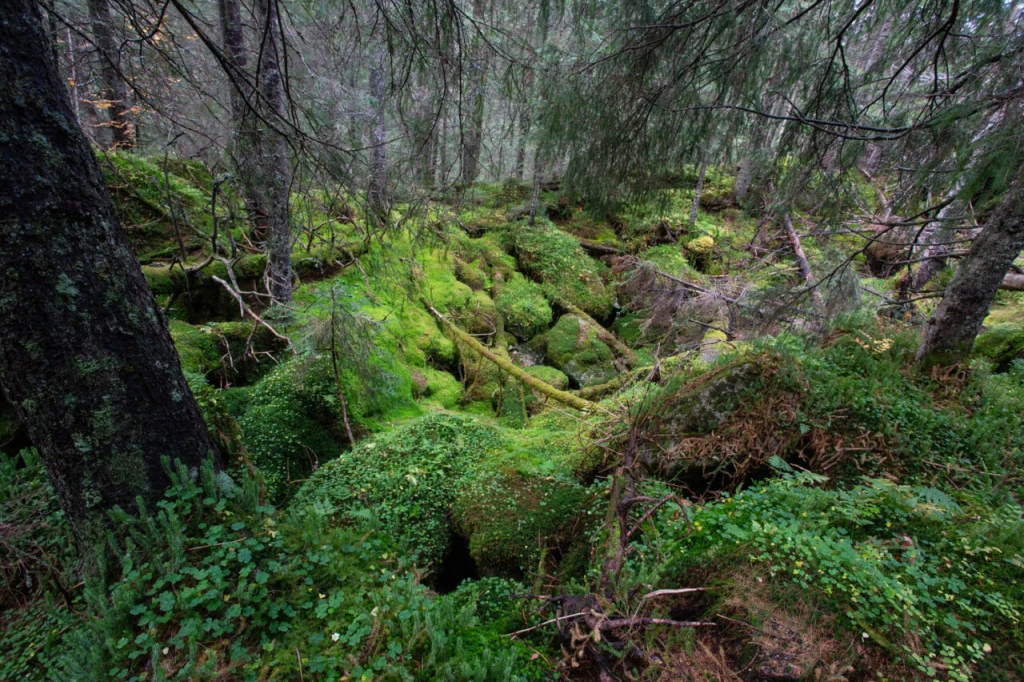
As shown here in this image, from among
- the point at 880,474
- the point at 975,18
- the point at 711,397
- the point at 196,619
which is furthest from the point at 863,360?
the point at 196,619

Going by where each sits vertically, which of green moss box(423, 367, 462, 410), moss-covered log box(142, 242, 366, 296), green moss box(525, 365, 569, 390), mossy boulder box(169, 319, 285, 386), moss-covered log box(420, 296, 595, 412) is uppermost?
moss-covered log box(142, 242, 366, 296)

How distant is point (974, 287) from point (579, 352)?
6.24 metres

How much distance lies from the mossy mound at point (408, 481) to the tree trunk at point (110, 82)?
336 centimetres

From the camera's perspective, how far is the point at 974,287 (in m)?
3.49

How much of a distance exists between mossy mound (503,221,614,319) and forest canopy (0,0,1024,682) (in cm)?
621

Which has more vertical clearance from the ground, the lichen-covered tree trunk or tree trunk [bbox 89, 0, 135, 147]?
tree trunk [bbox 89, 0, 135, 147]

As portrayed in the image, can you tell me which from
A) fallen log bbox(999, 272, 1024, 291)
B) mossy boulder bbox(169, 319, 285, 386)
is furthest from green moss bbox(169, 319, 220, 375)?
fallen log bbox(999, 272, 1024, 291)

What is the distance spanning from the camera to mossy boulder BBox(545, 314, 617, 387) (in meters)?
8.77

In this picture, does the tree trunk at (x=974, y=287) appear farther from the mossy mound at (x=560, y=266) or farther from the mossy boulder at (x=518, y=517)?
the mossy mound at (x=560, y=266)

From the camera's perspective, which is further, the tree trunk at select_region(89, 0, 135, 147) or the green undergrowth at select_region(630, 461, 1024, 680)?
the tree trunk at select_region(89, 0, 135, 147)

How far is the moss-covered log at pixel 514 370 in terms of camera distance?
581 centimetres

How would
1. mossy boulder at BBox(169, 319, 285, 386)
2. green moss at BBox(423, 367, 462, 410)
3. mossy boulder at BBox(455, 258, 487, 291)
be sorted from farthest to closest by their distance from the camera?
mossy boulder at BBox(455, 258, 487, 291), green moss at BBox(423, 367, 462, 410), mossy boulder at BBox(169, 319, 285, 386)

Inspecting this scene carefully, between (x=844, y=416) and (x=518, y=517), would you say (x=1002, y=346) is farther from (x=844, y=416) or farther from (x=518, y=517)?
(x=518, y=517)

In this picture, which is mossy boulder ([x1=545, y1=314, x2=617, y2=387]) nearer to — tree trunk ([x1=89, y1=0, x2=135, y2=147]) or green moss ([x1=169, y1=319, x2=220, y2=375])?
green moss ([x1=169, y1=319, x2=220, y2=375])
